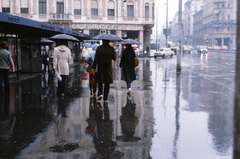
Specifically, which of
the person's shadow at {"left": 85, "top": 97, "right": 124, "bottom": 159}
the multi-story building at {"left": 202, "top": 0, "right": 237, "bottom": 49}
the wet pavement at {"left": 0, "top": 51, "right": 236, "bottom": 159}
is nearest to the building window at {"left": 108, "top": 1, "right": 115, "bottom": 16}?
the wet pavement at {"left": 0, "top": 51, "right": 236, "bottom": 159}

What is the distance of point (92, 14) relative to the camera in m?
47.8

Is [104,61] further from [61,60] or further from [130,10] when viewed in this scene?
[130,10]

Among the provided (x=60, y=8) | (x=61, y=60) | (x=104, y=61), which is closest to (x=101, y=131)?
(x=104, y=61)

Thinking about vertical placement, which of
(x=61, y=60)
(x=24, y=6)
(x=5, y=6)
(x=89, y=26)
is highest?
(x=24, y=6)

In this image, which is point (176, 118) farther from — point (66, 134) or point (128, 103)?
point (66, 134)

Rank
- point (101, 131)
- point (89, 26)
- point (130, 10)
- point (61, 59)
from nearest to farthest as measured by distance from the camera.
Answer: point (101, 131)
point (61, 59)
point (89, 26)
point (130, 10)

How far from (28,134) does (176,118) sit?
342 cm

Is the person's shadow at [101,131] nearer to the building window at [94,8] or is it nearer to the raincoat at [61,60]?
the raincoat at [61,60]

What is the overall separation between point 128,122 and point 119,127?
474 mm

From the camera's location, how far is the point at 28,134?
5.64m

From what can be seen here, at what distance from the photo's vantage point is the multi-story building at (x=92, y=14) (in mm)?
44938

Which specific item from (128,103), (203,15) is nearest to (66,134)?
(128,103)

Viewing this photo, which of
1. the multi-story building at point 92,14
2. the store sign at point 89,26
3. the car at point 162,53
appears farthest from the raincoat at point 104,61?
the store sign at point 89,26

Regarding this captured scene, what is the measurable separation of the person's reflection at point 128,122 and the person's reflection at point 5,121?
7.10 feet
